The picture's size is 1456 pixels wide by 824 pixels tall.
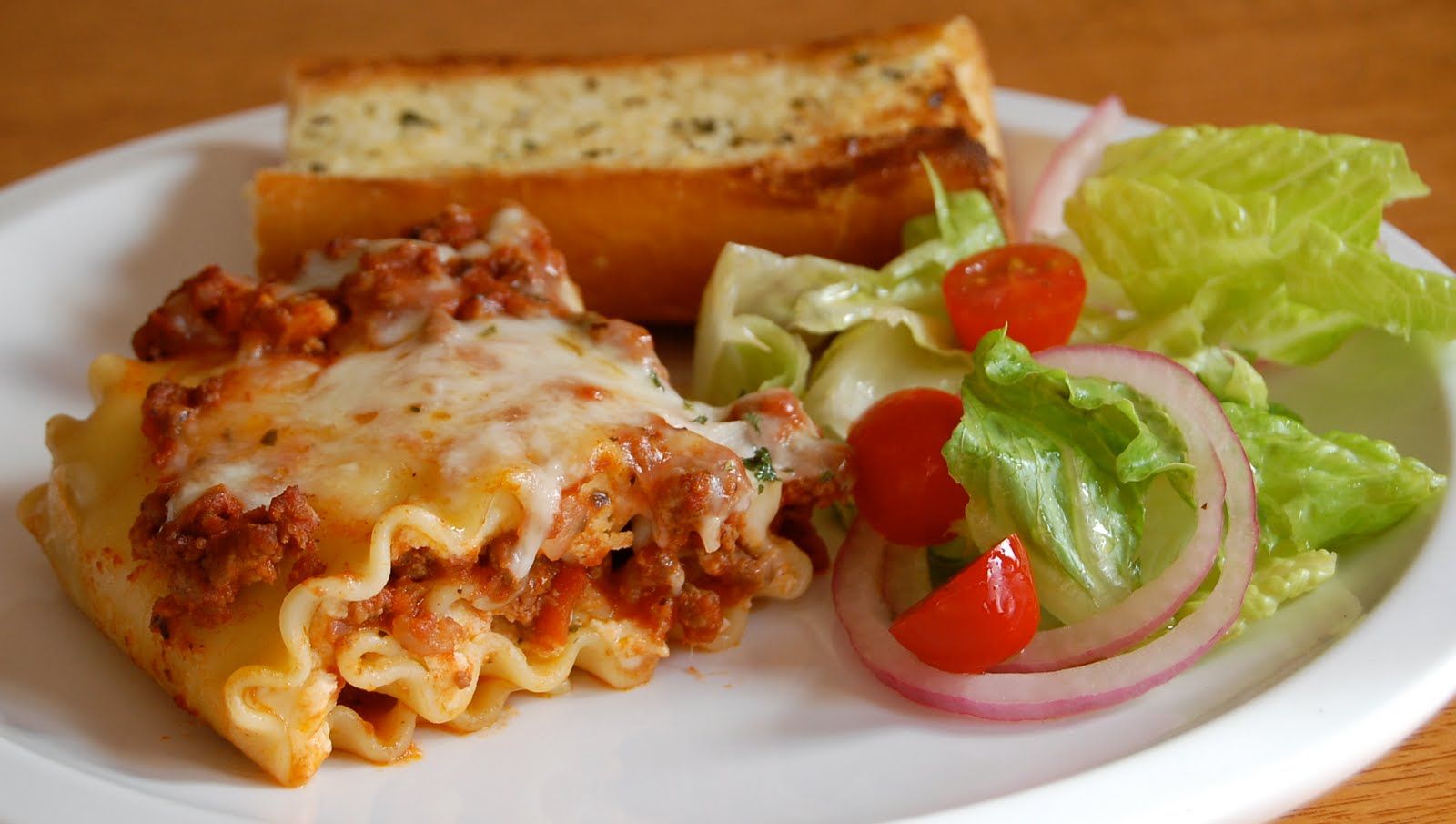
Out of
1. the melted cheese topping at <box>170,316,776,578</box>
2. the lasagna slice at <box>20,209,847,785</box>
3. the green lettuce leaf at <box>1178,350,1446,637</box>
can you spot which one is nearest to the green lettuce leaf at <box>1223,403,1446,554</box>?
the green lettuce leaf at <box>1178,350,1446,637</box>

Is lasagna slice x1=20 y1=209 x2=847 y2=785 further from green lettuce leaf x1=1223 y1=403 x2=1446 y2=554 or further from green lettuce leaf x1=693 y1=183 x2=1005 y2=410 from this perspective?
green lettuce leaf x1=1223 y1=403 x2=1446 y2=554

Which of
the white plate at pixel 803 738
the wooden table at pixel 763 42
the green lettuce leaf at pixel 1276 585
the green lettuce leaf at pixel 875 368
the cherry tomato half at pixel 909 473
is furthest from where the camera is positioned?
the wooden table at pixel 763 42

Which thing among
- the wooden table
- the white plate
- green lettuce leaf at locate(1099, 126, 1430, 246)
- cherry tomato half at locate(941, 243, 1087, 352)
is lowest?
the wooden table

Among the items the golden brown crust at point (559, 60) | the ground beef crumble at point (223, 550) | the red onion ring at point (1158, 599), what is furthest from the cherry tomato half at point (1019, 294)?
the ground beef crumble at point (223, 550)

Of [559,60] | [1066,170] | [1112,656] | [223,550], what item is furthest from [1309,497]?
[559,60]

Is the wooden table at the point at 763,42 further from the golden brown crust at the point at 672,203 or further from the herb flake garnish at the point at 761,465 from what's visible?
the herb flake garnish at the point at 761,465

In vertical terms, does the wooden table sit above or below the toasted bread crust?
below

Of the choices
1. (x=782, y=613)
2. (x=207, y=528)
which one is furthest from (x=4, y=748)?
(x=782, y=613)
